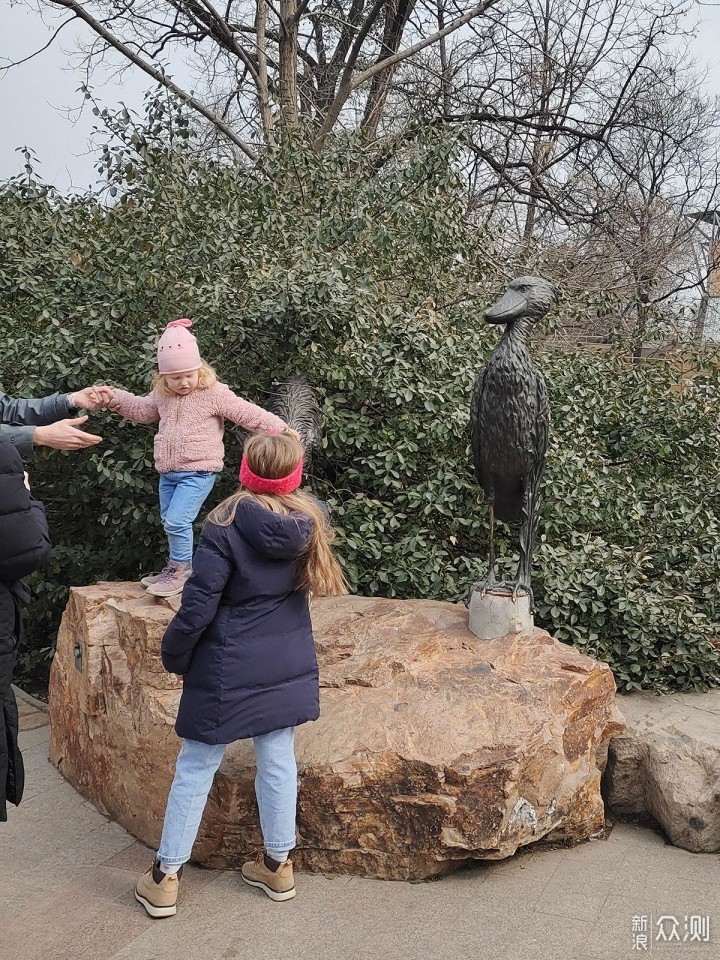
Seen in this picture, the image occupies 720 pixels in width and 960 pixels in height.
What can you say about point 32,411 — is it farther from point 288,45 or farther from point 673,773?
point 288,45

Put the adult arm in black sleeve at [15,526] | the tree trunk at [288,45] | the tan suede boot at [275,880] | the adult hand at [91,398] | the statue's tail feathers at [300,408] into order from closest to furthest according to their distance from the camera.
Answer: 1. the adult arm in black sleeve at [15,526]
2. the tan suede boot at [275,880]
3. the adult hand at [91,398]
4. the statue's tail feathers at [300,408]
5. the tree trunk at [288,45]

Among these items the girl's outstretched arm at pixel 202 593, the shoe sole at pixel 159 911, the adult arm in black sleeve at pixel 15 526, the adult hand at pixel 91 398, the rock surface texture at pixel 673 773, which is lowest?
the shoe sole at pixel 159 911

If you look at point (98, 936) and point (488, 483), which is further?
point (488, 483)

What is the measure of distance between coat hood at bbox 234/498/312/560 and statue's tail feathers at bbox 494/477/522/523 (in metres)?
1.51

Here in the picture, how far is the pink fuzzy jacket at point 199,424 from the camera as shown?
398 centimetres

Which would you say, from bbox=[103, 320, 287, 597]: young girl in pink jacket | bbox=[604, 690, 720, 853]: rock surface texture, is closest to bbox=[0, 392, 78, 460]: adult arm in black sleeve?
bbox=[103, 320, 287, 597]: young girl in pink jacket

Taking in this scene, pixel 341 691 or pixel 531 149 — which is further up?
pixel 531 149

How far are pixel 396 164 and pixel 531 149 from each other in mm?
7218

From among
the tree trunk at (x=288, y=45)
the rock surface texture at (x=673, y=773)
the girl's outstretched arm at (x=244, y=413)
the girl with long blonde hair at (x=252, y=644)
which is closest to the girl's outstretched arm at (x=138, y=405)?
the girl's outstretched arm at (x=244, y=413)

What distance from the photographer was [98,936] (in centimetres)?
281

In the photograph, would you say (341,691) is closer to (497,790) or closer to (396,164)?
(497,790)

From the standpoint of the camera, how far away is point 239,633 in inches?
110

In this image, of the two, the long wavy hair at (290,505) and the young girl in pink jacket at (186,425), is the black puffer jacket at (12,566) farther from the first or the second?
the young girl in pink jacket at (186,425)

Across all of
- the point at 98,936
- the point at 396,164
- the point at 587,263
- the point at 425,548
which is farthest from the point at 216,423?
the point at 587,263
